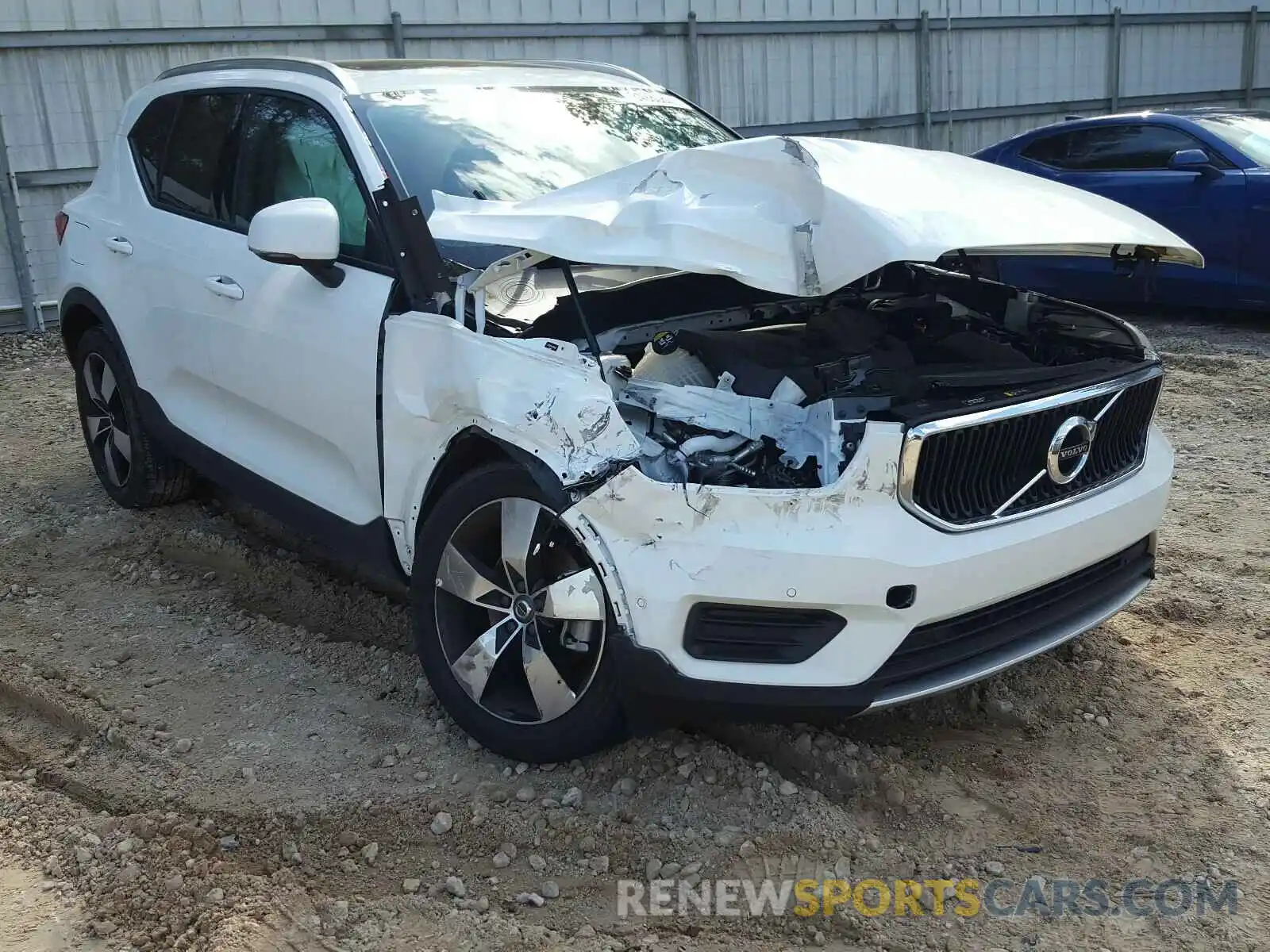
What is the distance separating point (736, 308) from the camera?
11.9 feet

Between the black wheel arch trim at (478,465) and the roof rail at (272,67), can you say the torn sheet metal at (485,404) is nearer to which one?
the black wheel arch trim at (478,465)

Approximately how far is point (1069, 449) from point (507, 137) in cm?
203

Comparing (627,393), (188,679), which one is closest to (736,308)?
(627,393)

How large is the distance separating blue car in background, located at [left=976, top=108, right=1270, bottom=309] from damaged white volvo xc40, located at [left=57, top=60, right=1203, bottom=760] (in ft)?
14.5

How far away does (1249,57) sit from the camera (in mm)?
16547

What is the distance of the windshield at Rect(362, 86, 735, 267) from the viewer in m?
3.66

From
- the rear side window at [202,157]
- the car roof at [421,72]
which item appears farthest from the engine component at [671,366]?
the rear side window at [202,157]

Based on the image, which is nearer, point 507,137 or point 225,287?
point 507,137

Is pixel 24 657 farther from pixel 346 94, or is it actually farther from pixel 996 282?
pixel 996 282

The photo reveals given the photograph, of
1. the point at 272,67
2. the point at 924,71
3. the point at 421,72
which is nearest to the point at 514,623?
the point at 421,72

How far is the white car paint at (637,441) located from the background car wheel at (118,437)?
4.66 feet

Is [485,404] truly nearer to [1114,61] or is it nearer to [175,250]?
[175,250]

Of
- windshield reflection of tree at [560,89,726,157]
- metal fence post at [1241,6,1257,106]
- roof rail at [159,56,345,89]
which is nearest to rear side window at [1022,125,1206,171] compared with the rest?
windshield reflection of tree at [560,89,726,157]

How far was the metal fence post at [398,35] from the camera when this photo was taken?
998cm
